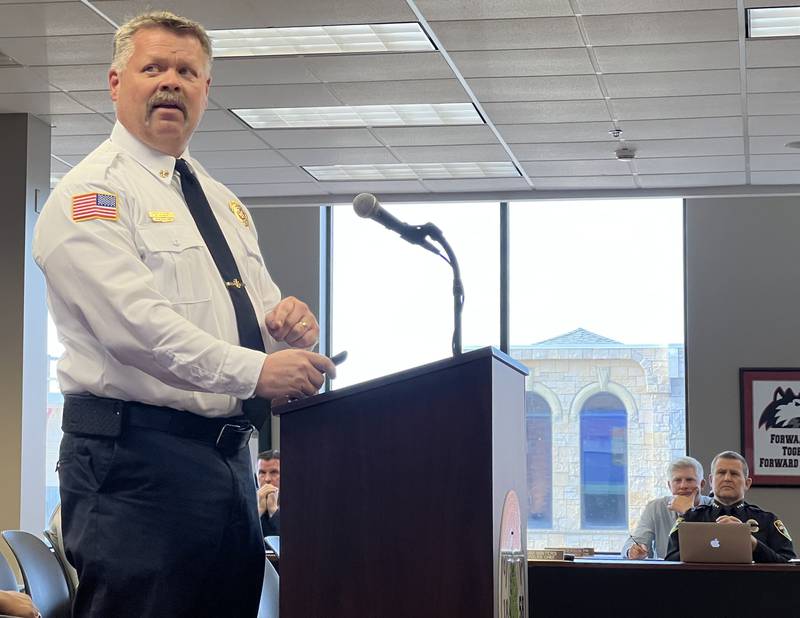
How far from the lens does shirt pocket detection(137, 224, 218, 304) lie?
178 centimetres

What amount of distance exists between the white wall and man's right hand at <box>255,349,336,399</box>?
357 inches

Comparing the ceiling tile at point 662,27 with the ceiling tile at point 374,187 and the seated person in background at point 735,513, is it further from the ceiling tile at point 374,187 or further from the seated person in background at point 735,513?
the ceiling tile at point 374,187

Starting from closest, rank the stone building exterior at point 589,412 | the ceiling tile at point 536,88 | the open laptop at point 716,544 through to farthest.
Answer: the open laptop at point 716,544 < the ceiling tile at point 536,88 < the stone building exterior at point 589,412

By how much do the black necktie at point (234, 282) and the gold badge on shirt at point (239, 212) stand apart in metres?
0.14

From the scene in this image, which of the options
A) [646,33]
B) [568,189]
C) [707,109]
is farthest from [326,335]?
[646,33]

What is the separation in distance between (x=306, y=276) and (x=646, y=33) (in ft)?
18.4

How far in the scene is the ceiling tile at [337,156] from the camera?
875cm

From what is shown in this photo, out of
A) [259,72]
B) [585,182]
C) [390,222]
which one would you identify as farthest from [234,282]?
[585,182]

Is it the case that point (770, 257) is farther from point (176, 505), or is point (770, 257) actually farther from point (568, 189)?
→ point (176, 505)

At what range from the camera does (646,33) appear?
244 inches

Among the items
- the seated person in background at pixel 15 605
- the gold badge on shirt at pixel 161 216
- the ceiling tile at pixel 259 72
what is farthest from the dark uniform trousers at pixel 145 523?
the ceiling tile at pixel 259 72

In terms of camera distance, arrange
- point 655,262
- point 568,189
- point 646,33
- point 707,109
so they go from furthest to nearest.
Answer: point 655,262 → point 568,189 → point 707,109 → point 646,33

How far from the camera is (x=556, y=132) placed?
821 centimetres

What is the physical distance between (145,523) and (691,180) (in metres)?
8.43
